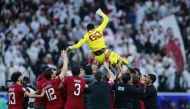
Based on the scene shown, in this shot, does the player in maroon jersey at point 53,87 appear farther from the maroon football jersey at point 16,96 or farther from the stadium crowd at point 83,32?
the stadium crowd at point 83,32

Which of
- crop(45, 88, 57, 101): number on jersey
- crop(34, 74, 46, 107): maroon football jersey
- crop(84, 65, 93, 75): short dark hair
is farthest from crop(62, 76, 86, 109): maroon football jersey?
crop(34, 74, 46, 107): maroon football jersey

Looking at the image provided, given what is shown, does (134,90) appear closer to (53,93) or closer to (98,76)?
(98,76)

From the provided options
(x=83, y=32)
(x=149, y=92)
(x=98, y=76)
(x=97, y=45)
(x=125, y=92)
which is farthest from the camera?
(x=83, y=32)

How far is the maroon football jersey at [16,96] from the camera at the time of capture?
62.8ft

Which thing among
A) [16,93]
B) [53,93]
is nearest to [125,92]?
[53,93]

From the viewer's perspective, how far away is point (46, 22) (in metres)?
33.4

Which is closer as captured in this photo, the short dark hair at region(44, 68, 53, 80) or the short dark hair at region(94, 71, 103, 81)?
the short dark hair at region(94, 71, 103, 81)

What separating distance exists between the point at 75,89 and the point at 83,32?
14.2m

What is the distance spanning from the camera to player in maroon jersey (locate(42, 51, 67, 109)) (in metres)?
18.9

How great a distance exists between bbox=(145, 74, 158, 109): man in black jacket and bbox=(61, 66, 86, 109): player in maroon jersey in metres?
2.24

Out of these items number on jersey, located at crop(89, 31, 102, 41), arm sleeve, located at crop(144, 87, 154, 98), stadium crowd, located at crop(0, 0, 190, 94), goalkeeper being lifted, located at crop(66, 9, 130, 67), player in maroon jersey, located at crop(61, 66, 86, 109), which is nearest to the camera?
player in maroon jersey, located at crop(61, 66, 86, 109)

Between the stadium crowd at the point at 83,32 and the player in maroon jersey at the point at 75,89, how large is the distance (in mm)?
9577

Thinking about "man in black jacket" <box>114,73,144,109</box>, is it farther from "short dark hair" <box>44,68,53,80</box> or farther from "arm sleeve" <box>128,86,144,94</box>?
"short dark hair" <box>44,68,53,80</box>

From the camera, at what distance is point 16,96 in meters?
19.2
